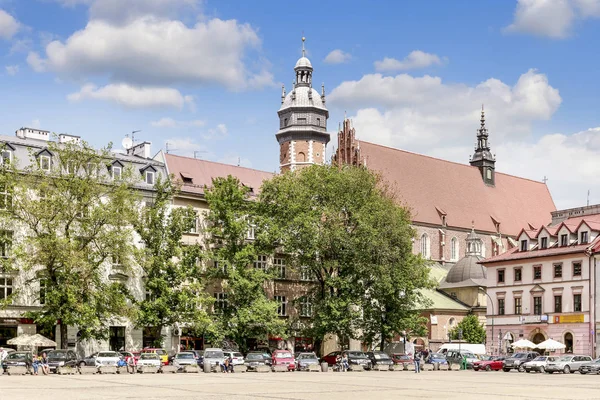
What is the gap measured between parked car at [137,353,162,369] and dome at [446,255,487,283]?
165 ft

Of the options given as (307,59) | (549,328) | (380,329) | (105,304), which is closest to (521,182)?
(307,59)

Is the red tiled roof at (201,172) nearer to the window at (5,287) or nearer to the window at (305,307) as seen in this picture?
the window at (305,307)

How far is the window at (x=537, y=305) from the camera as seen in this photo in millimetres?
74375

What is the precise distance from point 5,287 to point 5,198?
Result: 699cm

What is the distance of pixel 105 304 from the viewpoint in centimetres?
5628

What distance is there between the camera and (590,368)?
58.0 meters

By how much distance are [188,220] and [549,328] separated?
1259 inches

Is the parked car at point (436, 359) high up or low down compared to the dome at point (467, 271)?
down

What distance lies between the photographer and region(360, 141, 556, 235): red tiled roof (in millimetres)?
100438

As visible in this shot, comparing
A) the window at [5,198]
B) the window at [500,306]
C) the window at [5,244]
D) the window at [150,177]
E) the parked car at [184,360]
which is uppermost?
the window at [150,177]

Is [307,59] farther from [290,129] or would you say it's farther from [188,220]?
[188,220]

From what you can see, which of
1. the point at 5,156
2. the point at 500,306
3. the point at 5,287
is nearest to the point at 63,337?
the point at 5,287

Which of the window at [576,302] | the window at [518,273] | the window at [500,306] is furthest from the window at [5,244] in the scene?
the window at [576,302]

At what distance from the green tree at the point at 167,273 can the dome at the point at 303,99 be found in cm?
4767
